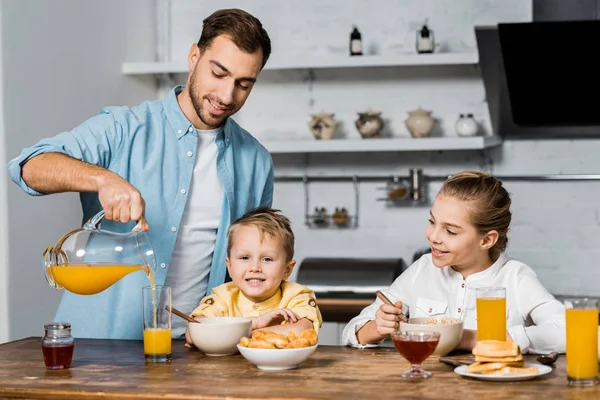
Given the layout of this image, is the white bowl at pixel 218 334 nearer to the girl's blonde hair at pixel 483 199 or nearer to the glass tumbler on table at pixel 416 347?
the glass tumbler on table at pixel 416 347

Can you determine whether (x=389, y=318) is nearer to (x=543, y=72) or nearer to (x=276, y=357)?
(x=276, y=357)

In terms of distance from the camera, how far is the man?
2686mm

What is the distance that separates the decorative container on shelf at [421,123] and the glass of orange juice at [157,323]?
2.65m

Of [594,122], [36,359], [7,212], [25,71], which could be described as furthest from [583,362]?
[594,122]

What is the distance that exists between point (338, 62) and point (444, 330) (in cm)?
266

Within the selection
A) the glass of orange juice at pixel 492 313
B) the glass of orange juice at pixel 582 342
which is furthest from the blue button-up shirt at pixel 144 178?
the glass of orange juice at pixel 582 342

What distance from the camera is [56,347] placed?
2070mm

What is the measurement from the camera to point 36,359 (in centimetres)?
224

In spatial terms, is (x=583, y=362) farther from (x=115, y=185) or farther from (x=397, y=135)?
(x=397, y=135)

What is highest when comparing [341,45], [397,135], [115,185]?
[341,45]

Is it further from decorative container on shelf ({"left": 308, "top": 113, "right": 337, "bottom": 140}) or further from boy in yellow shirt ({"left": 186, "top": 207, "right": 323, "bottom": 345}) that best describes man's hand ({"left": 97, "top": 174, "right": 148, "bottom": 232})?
decorative container on shelf ({"left": 308, "top": 113, "right": 337, "bottom": 140})

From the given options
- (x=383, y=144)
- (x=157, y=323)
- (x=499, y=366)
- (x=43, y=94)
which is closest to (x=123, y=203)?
(x=157, y=323)

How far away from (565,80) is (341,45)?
1.24m

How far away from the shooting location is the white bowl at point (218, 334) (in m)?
2.18
